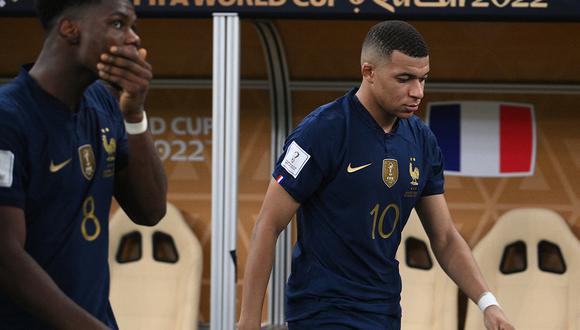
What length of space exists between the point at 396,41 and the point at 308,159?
0.48m

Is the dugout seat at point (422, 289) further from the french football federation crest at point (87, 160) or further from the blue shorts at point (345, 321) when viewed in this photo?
the french football federation crest at point (87, 160)

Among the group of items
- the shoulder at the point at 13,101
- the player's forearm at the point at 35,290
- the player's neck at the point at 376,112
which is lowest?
the player's forearm at the point at 35,290

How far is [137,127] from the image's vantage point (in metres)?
2.28

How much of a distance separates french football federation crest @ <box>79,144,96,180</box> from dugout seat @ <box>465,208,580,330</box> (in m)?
3.97

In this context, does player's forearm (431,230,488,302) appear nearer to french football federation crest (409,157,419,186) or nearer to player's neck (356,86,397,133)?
french football federation crest (409,157,419,186)

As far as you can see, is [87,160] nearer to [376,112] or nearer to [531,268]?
[376,112]

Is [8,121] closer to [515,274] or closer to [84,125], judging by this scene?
[84,125]

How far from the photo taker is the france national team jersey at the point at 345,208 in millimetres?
3135

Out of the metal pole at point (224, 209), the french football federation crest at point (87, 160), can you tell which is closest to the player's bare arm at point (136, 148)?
the french football federation crest at point (87, 160)

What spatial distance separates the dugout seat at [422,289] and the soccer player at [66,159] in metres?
3.75

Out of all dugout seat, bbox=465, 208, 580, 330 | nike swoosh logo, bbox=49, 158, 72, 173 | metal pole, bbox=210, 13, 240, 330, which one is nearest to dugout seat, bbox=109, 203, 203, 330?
metal pole, bbox=210, 13, 240, 330

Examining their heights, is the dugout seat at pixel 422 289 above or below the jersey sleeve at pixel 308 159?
below

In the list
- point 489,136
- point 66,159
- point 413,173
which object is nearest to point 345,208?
point 413,173

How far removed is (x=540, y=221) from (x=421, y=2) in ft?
5.67
